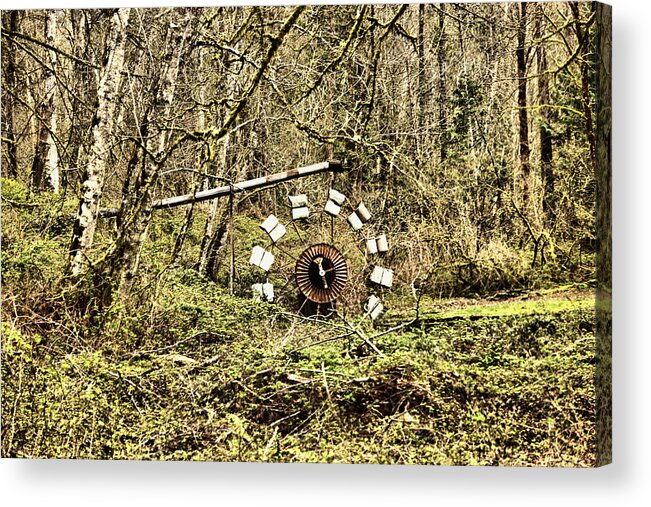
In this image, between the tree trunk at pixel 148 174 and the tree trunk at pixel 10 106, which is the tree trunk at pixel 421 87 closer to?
the tree trunk at pixel 148 174

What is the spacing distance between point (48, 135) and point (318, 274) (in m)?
2.23

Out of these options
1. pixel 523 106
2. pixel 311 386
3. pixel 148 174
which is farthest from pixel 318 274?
pixel 523 106

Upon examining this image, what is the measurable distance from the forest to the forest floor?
Result: 2cm

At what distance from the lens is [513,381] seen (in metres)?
9.71

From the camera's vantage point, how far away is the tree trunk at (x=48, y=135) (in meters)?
10.5

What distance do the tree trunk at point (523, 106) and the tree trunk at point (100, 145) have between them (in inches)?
111

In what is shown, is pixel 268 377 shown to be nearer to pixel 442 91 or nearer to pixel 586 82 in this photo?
pixel 442 91

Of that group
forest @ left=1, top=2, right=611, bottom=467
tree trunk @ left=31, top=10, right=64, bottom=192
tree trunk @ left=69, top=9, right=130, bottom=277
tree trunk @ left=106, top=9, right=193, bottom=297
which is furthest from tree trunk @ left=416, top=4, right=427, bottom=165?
tree trunk @ left=31, top=10, right=64, bottom=192

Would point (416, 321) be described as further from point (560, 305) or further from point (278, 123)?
point (278, 123)

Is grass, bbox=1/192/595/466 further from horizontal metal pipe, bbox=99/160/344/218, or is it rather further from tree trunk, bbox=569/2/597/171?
tree trunk, bbox=569/2/597/171

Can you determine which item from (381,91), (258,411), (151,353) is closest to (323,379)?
(258,411)

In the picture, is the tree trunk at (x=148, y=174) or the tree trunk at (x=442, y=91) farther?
the tree trunk at (x=148, y=174)

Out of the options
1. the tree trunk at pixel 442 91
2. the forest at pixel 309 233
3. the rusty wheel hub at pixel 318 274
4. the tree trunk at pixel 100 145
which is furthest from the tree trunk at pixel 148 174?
the tree trunk at pixel 442 91

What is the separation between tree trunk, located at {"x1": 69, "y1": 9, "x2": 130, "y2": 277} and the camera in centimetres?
1047
